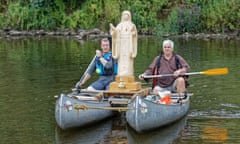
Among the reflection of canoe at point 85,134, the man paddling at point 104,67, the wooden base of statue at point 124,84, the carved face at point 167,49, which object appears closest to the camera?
the reflection of canoe at point 85,134

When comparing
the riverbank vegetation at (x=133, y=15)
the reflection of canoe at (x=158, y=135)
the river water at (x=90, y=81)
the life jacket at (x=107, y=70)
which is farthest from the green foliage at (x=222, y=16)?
the reflection of canoe at (x=158, y=135)

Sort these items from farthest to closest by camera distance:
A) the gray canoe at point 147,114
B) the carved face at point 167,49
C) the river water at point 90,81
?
the carved face at point 167,49, the river water at point 90,81, the gray canoe at point 147,114

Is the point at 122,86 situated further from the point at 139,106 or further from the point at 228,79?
the point at 228,79

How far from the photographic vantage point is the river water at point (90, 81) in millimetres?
11141

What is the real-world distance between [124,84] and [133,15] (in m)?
22.5

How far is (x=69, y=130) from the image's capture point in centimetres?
1162

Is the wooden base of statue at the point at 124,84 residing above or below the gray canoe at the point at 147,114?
above

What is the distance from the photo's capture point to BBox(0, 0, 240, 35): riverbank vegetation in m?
33.8

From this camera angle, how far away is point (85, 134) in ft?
37.4

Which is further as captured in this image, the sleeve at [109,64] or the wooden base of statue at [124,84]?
the sleeve at [109,64]

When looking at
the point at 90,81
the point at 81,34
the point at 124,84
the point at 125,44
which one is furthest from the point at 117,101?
the point at 81,34

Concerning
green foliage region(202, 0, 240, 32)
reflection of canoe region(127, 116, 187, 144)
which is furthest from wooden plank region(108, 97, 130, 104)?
green foliage region(202, 0, 240, 32)

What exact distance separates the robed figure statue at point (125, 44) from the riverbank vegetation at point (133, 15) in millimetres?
21236

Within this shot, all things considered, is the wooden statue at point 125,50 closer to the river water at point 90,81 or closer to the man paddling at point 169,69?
the man paddling at point 169,69
